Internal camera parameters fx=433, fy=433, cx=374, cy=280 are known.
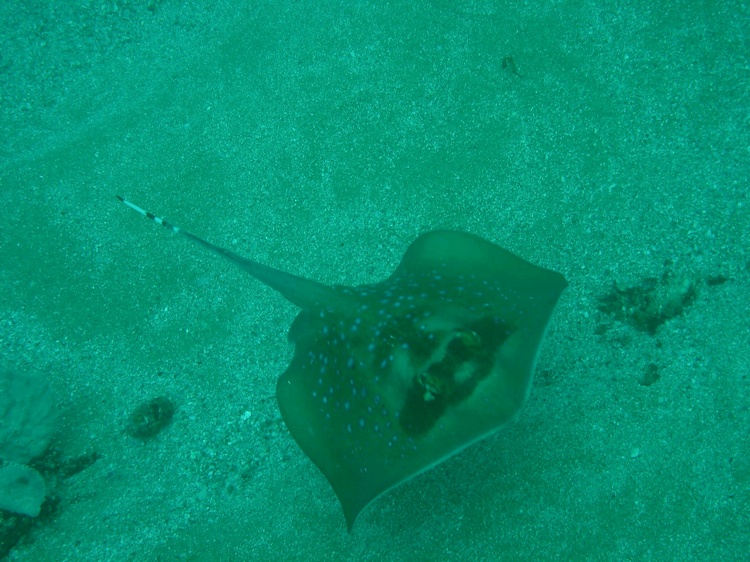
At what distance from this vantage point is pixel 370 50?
18.2ft

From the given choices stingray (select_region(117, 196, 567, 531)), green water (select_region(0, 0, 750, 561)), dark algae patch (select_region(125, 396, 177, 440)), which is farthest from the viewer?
dark algae patch (select_region(125, 396, 177, 440))

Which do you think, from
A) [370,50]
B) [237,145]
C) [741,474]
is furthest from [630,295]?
[237,145]

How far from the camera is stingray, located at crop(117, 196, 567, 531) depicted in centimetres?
267

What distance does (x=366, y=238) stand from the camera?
4.80m

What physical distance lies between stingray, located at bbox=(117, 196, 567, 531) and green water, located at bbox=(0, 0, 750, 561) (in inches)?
32.7

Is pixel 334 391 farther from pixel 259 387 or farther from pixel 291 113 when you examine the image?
pixel 291 113

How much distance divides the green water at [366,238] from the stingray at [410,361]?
2.73 feet

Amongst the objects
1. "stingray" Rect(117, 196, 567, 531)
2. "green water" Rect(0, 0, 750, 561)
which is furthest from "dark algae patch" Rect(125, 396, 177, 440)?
"stingray" Rect(117, 196, 567, 531)

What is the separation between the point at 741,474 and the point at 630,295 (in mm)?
1525

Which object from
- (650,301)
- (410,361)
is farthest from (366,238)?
(650,301)

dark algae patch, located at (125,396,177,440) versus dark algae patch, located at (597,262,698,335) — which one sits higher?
dark algae patch, located at (597,262,698,335)

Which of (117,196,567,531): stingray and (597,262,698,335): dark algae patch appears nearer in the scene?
(117,196,567,531): stingray

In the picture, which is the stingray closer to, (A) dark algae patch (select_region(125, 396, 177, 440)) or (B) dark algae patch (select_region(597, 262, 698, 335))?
(B) dark algae patch (select_region(597, 262, 698, 335))

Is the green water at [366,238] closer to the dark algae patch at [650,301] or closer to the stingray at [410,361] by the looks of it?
the dark algae patch at [650,301]
